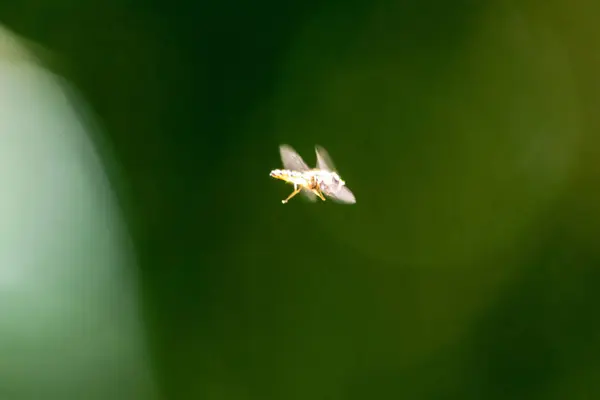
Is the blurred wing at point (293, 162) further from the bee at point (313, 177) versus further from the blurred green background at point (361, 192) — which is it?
the blurred green background at point (361, 192)

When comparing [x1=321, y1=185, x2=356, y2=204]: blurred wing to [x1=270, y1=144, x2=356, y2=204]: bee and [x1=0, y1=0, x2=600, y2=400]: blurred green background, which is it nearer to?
[x1=270, y1=144, x2=356, y2=204]: bee

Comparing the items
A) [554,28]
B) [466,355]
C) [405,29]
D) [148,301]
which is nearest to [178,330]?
[148,301]

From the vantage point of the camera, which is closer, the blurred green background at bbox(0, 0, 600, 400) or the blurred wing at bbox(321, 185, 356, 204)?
the blurred wing at bbox(321, 185, 356, 204)

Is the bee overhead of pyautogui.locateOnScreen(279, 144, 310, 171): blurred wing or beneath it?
beneath

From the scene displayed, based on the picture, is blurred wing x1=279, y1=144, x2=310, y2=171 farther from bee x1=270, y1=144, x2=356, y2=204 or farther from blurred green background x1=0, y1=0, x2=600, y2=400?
blurred green background x1=0, y1=0, x2=600, y2=400

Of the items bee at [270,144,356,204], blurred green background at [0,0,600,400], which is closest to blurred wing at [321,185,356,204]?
bee at [270,144,356,204]

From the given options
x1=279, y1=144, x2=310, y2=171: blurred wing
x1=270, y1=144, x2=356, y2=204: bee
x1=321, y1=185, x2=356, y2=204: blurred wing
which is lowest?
x1=321, y1=185, x2=356, y2=204: blurred wing

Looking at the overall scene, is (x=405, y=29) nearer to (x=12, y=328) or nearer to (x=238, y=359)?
(x=238, y=359)
